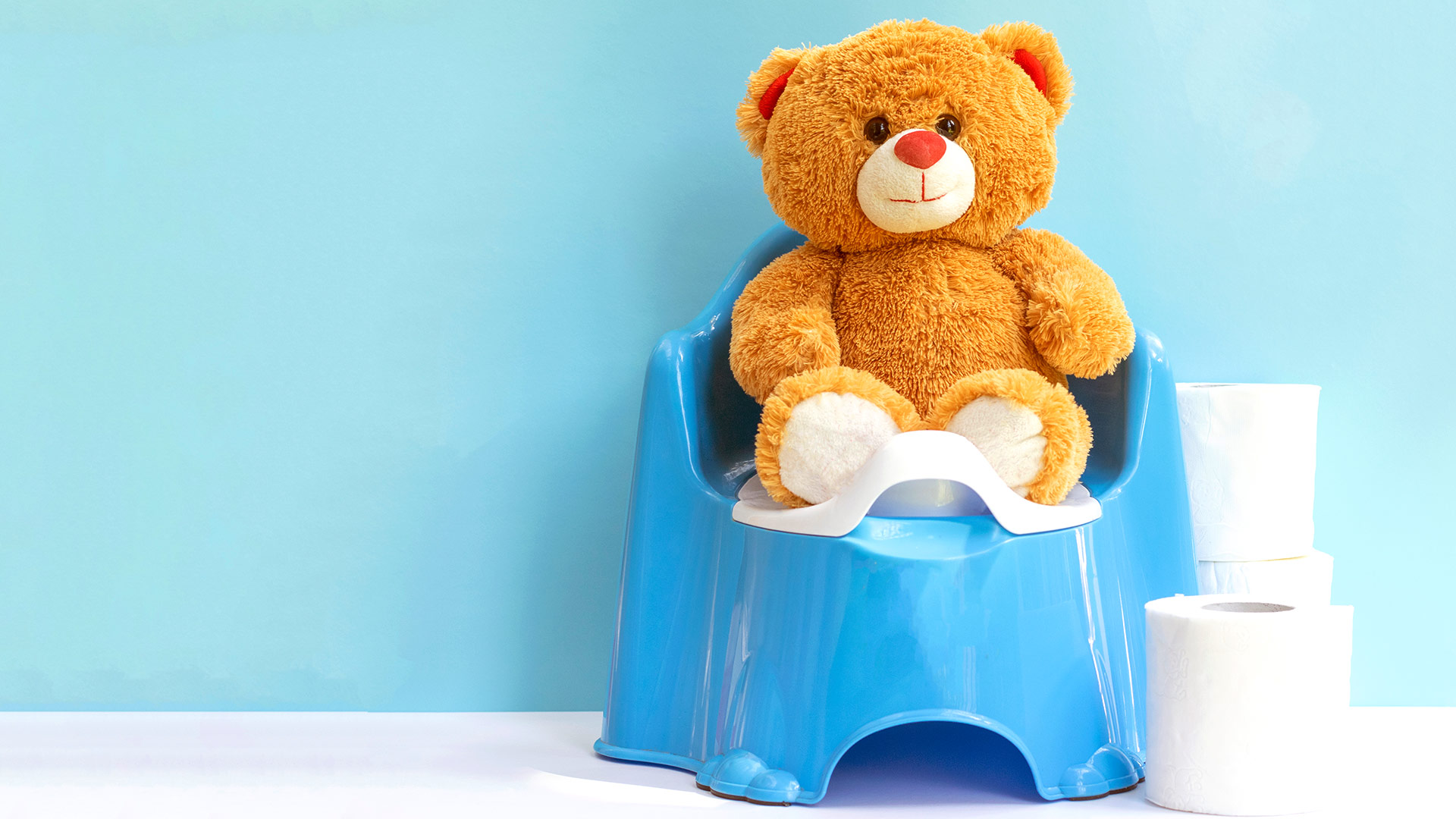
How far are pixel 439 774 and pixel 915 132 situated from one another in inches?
28.1

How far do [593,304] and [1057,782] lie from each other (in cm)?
68

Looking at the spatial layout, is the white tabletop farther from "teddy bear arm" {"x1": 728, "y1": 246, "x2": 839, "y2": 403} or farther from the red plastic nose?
the red plastic nose

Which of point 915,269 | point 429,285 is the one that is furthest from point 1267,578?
point 429,285

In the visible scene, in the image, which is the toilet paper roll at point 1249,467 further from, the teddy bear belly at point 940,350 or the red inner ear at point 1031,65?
the red inner ear at point 1031,65

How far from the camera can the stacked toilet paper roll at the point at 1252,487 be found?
1.08 m

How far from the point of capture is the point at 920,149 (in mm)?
918

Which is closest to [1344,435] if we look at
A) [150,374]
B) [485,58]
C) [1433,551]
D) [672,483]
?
[1433,551]

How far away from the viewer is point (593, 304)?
3.95ft

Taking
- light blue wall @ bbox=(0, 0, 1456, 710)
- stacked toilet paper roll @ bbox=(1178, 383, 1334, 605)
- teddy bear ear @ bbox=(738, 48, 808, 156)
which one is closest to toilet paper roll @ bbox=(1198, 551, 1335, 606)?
stacked toilet paper roll @ bbox=(1178, 383, 1334, 605)

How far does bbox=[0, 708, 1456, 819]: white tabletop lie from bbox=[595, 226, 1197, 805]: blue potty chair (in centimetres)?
4

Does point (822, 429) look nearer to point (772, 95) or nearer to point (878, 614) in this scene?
point (878, 614)

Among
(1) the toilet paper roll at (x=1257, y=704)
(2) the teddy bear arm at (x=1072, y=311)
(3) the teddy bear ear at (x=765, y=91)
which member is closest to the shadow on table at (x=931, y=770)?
(1) the toilet paper roll at (x=1257, y=704)

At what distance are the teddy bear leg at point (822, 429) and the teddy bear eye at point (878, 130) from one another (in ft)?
0.71

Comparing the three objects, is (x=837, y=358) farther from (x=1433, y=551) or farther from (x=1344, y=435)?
(x=1433, y=551)
